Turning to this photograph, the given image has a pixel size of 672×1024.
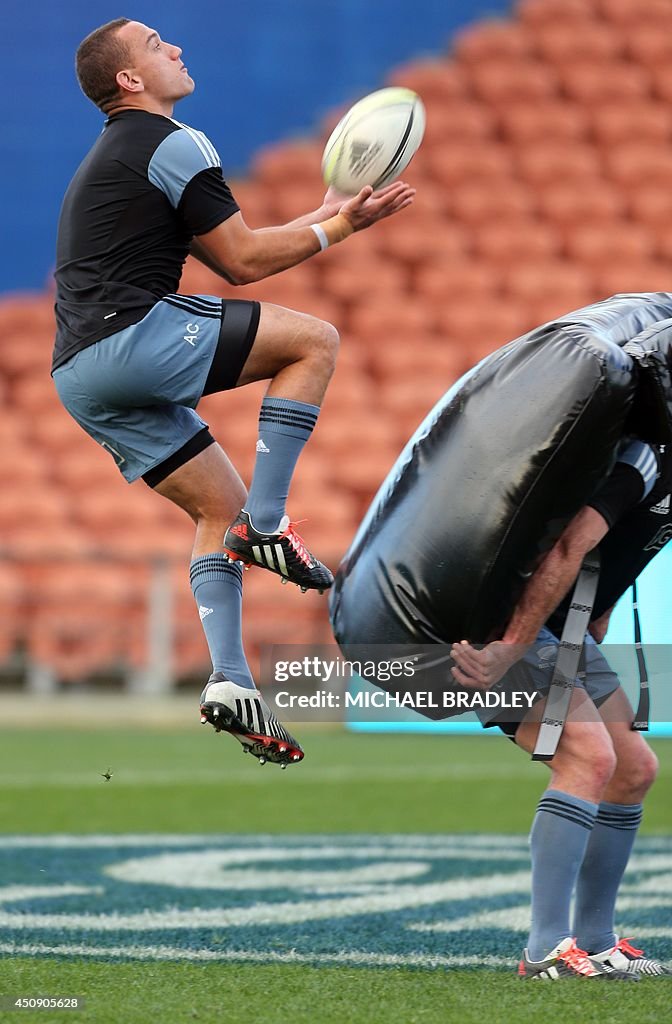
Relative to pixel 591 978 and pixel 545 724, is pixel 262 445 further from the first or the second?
pixel 591 978

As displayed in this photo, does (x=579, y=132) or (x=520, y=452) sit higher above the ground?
(x=579, y=132)

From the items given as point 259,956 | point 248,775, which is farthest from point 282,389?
point 248,775

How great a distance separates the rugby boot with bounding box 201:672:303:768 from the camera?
10.8 ft

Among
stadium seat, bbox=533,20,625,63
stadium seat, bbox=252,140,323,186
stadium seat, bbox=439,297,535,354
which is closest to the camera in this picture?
stadium seat, bbox=252,140,323,186

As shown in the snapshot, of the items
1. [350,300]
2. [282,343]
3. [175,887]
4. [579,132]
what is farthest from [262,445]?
[579,132]

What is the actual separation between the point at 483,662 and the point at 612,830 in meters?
0.66

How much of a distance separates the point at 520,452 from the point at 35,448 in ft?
31.8

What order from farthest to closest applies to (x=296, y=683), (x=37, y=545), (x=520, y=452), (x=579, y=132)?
(x=579, y=132) < (x=37, y=545) < (x=296, y=683) < (x=520, y=452)

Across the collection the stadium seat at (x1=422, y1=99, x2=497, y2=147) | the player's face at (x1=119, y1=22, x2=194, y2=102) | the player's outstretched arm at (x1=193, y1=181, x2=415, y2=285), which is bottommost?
the player's outstretched arm at (x1=193, y1=181, x2=415, y2=285)

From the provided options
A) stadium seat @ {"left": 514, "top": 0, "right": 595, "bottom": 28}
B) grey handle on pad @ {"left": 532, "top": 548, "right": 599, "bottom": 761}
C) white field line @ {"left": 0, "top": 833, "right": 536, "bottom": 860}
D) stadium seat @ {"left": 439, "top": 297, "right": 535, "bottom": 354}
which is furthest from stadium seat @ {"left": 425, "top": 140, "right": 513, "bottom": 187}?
grey handle on pad @ {"left": 532, "top": 548, "right": 599, "bottom": 761}

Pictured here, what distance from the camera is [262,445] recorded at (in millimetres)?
3463

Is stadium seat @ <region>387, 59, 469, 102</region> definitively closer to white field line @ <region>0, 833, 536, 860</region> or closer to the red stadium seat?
the red stadium seat

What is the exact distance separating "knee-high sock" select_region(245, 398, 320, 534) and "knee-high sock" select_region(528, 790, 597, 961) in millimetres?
912

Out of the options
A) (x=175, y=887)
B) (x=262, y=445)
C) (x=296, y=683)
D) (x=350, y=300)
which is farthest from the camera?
(x=350, y=300)
